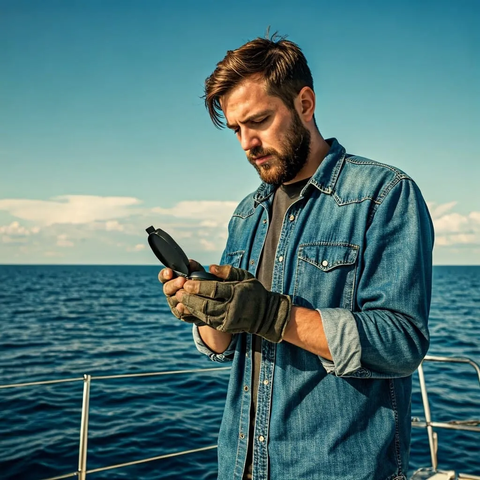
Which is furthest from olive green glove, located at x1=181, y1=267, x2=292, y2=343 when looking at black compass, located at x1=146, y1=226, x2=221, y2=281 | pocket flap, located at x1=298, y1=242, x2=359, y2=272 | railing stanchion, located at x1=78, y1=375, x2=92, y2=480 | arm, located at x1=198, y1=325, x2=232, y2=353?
railing stanchion, located at x1=78, y1=375, x2=92, y2=480

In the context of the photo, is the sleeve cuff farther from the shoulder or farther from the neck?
the neck

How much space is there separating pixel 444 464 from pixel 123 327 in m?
17.4

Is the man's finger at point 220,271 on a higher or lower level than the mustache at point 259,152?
lower

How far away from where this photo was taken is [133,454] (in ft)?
23.3

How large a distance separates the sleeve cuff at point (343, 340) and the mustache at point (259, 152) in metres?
0.63

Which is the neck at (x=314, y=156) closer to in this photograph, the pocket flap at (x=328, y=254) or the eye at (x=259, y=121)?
the eye at (x=259, y=121)

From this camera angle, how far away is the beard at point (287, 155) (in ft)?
5.96

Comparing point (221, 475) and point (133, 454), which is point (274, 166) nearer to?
point (221, 475)

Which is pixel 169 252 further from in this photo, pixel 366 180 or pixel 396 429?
pixel 396 429

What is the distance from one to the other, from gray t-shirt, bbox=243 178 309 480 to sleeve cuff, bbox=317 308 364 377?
343 millimetres

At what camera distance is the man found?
Answer: 1482mm

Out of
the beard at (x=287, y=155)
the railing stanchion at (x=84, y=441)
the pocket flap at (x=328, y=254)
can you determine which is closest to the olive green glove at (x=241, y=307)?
the pocket flap at (x=328, y=254)

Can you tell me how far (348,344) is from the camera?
1.44 meters

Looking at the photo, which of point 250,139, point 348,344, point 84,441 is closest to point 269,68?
point 250,139
